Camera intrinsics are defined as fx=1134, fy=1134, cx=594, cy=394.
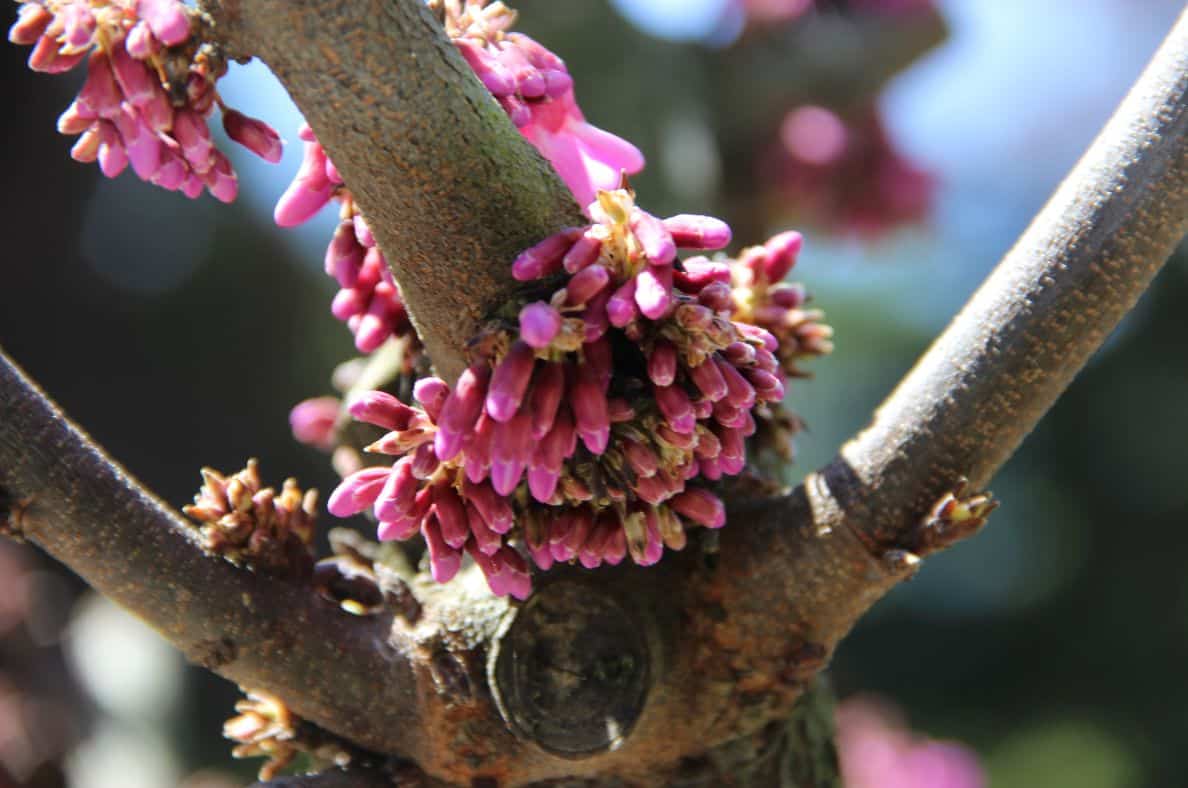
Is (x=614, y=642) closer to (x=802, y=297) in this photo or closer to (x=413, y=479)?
(x=413, y=479)

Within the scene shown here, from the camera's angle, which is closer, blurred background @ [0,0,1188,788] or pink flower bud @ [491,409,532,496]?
pink flower bud @ [491,409,532,496]

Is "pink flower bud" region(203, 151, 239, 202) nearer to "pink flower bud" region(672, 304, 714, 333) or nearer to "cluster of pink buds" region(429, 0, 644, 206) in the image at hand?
"cluster of pink buds" region(429, 0, 644, 206)

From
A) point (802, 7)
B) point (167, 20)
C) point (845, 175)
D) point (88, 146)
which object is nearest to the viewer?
point (167, 20)

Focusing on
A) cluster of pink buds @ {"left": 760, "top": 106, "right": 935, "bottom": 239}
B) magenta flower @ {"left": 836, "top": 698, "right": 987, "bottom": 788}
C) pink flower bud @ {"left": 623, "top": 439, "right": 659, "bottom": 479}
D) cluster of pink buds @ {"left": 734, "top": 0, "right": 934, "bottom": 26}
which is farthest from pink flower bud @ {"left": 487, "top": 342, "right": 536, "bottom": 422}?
magenta flower @ {"left": 836, "top": 698, "right": 987, "bottom": 788}

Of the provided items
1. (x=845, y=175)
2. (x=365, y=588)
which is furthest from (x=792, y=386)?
(x=365, y=588)

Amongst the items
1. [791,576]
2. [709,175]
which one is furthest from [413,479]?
[709,175]

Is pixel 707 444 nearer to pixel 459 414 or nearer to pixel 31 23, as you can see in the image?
pixel 459 414

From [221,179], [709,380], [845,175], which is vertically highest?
[709,380]
